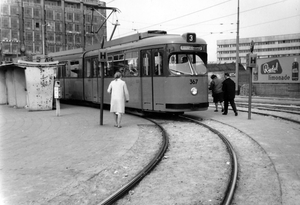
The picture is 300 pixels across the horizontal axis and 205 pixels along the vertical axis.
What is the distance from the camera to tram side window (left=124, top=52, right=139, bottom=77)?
13.3 meters

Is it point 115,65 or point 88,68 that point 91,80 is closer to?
point 88,68

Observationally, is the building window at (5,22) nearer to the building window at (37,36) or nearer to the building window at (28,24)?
the building window at (28,24)

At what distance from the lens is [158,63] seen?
12.1 meters

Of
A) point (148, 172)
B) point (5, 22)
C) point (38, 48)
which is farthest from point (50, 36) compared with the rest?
point (148, 172)

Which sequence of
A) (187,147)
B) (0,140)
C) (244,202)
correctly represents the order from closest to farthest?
(244,202) → (187,147) → (0,140)

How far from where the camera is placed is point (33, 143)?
27.4 feet

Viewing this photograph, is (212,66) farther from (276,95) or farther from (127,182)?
(127,182)

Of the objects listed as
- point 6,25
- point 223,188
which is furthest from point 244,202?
point 6,25

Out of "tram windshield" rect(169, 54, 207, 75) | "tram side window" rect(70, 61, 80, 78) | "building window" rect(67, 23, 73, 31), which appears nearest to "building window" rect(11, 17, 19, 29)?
"building window" rect(67, 23, 73, 31)

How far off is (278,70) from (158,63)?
2058 cm

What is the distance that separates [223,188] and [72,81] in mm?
16237

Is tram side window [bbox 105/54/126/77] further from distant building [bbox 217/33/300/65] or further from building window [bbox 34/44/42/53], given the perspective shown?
distant building [bbox 217/33/300/65]

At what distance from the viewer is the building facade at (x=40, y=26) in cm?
7762

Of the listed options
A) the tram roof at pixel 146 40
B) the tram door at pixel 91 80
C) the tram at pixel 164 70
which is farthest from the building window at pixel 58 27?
the tram at pixel 164 70
